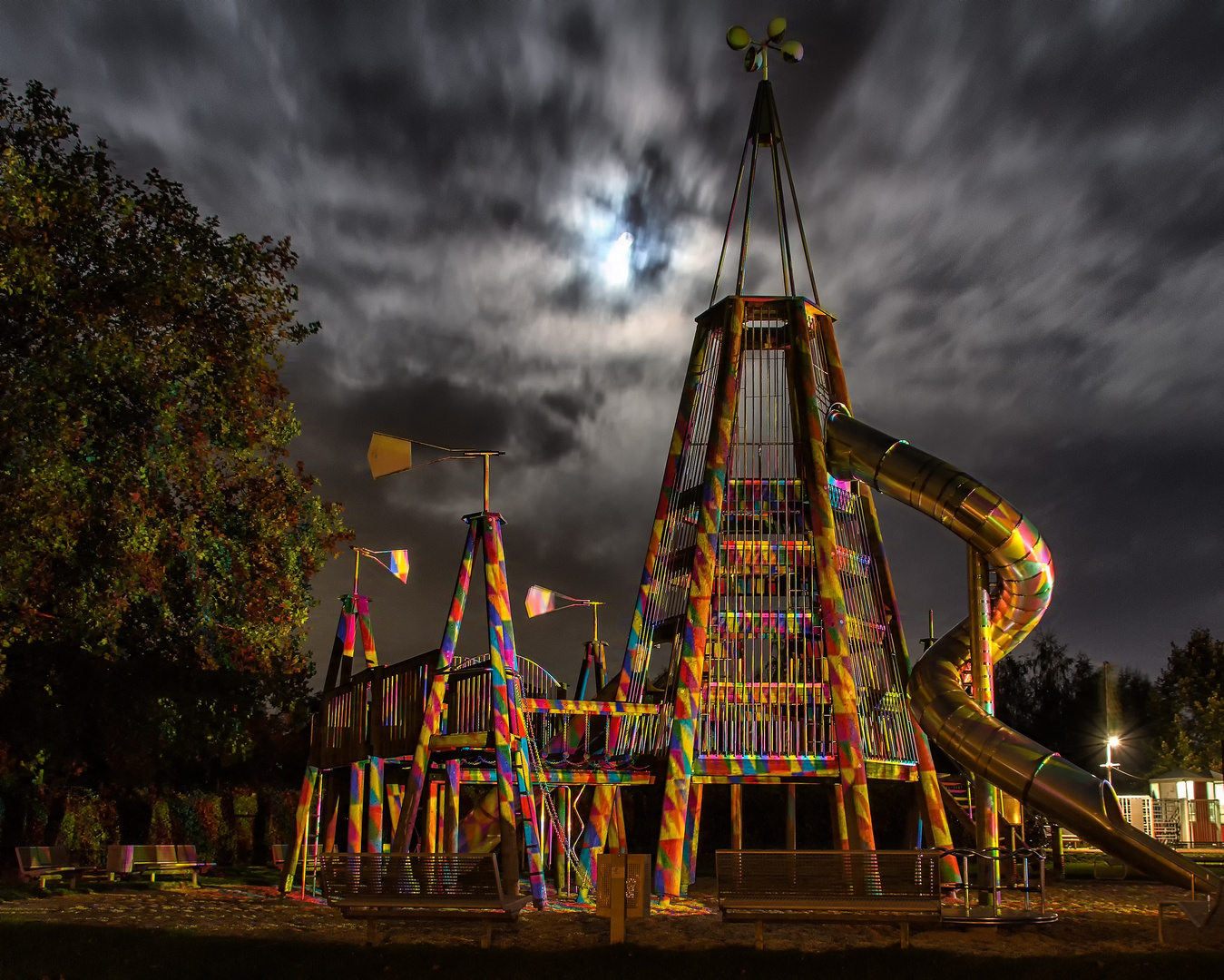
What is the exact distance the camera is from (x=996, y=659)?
15938mm

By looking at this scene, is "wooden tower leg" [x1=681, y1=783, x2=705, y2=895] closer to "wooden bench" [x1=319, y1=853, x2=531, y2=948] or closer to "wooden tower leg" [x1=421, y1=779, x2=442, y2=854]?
"wooden tower leg" [x1=421, y1=779, x2=442, y2=854]

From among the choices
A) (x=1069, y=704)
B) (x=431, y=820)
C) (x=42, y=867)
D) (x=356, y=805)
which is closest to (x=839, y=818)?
(x=431, y=820)

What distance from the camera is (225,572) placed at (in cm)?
1638

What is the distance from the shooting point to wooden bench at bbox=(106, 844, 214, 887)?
1778 cm

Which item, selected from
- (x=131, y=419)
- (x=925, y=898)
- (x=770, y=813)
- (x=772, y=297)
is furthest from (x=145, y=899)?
(x=770, y=813)

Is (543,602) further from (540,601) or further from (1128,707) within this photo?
(1128,707)

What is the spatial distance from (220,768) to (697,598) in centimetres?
1536

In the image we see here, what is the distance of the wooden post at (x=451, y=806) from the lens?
52.0 ft

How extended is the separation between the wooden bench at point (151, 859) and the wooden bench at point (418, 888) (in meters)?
8.37

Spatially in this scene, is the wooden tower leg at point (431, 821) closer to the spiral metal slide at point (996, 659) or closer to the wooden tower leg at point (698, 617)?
the wooden tower leg at point (698, 617)

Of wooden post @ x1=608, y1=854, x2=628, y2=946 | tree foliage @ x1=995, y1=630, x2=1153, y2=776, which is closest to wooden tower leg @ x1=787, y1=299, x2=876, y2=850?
wooden post @ x1=608, y1=854, x2=628, y2=946

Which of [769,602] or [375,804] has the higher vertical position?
[769,602]

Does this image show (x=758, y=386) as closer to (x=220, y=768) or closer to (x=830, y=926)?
(x=830, y=926)

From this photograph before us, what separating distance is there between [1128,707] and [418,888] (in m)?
36.3
